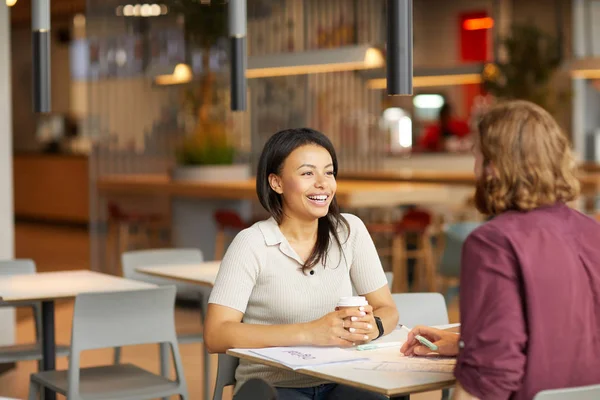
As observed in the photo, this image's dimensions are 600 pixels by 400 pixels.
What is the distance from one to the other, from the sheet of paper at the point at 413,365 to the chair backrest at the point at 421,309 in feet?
2.96

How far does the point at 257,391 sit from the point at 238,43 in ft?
5.23

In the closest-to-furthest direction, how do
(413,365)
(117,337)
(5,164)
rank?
1. (413,365)
2. (117,337)
3. (5,164)

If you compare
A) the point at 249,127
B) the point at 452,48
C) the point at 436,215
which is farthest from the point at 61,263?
the point at 452,48

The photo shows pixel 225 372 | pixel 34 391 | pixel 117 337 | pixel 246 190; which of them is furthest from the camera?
pixel 246 190

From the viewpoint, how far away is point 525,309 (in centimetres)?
209

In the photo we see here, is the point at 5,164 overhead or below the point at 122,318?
overhead

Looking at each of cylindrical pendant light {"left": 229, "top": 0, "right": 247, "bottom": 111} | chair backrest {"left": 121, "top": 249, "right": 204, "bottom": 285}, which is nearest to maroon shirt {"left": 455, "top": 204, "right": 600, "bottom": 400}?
cylindrical pendant light {"left": 229, "top": 0, "right": 247, "bottom": 111}

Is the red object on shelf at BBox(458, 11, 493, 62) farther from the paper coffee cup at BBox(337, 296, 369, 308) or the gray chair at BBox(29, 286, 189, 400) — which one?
the paper coffee cup at BBox(337, 296, 369, 308)

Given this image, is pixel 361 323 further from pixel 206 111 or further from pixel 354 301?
pixel 206 111

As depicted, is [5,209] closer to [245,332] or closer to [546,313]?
[245,332]

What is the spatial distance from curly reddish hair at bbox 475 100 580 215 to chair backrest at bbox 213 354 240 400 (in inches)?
50.2

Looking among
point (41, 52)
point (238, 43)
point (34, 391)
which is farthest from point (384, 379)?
point (34, 391)

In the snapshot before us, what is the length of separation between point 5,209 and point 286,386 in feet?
11.6

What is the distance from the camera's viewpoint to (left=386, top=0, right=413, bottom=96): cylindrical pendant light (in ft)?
9.14
